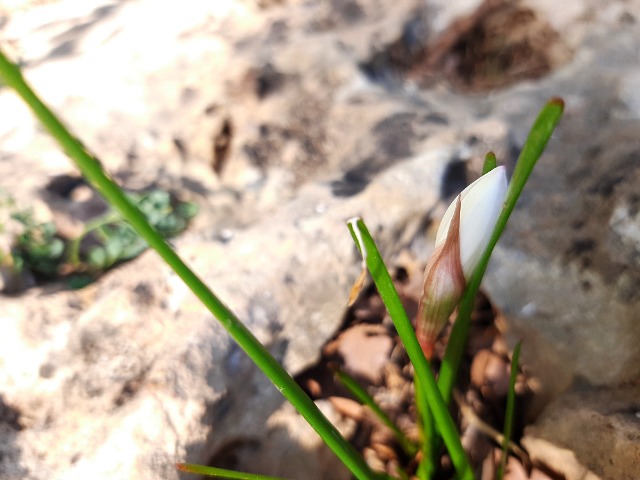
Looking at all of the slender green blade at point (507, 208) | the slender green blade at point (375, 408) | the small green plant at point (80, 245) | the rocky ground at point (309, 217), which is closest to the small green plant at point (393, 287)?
the slender green blade at point (507, 208)

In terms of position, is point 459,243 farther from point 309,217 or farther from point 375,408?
point 309,217

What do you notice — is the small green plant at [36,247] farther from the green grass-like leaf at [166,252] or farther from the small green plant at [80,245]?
the green grass-like leaf at [166,252]

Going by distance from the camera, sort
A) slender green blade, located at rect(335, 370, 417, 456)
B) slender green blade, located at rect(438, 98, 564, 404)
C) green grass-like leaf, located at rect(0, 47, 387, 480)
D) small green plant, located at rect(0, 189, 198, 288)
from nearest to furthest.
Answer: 1. green grass-like leaf, located at rect(0, 47, 387, 480)
2. slender green blade, located at rect(438, 98, 564, 404)
3. slender green blade, located at rect(335, 370, 417, 456)
4. small green plant, located at rect(0, 189, 198, 288)

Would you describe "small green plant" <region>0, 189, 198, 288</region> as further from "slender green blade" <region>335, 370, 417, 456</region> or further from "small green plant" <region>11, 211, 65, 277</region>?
"slender green blade" <region>335, 370, 417, 456</region>

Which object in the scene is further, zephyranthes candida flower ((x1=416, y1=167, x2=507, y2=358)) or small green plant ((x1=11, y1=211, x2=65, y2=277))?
small green plant ((x1=11, y1=211, x2=65, y2=277))

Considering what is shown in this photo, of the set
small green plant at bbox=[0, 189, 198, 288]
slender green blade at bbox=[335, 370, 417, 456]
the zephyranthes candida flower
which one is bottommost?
slender green blade at bbox=[335, 370, 417, 456]

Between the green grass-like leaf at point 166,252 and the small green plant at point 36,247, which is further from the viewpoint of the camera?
the small green plant at point 36,247

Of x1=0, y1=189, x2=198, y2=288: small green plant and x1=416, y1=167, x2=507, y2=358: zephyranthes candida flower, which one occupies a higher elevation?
x1=416, y1=167, x2=507, y2=358: zephyranthes candida flower

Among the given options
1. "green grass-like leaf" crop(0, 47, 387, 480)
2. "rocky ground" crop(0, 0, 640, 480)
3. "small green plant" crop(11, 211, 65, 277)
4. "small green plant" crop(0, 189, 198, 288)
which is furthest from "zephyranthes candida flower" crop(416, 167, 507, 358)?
"small green plant" crop(11, 211, 65, 277)
